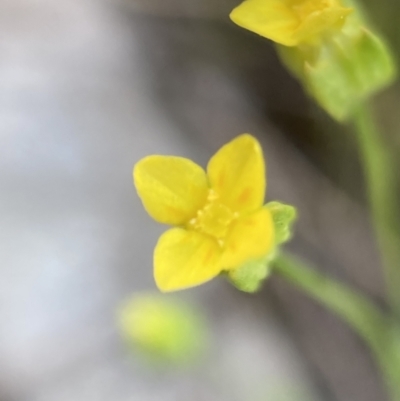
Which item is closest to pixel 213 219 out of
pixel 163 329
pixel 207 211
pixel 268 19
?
pixel 207 211

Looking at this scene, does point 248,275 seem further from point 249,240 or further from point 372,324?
point 372,324

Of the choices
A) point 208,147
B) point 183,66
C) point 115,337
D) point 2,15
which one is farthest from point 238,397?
point 2,15

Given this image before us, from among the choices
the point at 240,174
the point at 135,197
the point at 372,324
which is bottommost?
the point at 372,324

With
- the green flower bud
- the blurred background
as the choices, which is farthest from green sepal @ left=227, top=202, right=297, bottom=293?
the blurred background

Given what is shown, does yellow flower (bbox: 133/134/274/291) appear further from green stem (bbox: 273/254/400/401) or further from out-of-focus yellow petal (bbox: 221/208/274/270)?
green stem (bbox: 273/254/400/401)

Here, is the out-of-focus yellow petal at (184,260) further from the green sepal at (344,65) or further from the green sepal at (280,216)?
the green sepal at (344,65)

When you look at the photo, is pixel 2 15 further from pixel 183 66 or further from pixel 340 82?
pixel 340 82

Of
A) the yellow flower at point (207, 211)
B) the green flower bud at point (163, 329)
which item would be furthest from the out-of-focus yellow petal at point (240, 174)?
the green flower bud at point (163, 329)
